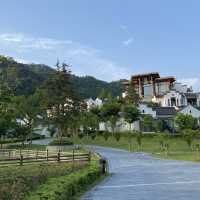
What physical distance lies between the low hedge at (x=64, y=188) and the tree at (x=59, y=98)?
36.8 metres

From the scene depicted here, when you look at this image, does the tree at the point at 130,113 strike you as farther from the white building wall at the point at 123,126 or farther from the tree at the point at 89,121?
the white building wall at the point at 123,126

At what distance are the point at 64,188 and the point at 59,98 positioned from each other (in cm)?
4414

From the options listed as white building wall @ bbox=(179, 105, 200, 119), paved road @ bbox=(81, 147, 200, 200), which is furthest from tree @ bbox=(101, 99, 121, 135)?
paved road @ bbox=(81, 147, 200, 200)

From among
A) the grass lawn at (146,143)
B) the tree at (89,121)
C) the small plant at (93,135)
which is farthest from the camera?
the tree at (89,121)

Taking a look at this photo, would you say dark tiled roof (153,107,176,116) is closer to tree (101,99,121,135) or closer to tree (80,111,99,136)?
tree (101,99,121,135)

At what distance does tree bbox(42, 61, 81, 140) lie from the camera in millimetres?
59562

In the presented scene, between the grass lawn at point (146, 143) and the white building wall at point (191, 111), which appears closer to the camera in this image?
the grass lawn at point (146, 143)

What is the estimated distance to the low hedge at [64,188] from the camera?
13216 mm

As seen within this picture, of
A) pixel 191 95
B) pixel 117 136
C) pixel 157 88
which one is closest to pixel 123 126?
pixel 117 136

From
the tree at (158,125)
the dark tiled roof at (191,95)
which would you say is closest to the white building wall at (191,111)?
the tree at (158,125)

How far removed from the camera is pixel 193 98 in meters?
93.9

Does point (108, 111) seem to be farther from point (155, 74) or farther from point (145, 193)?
point (145, 193)

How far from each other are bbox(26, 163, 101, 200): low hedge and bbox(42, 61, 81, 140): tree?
3682 cm

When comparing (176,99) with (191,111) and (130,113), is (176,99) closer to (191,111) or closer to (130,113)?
(191,111)
